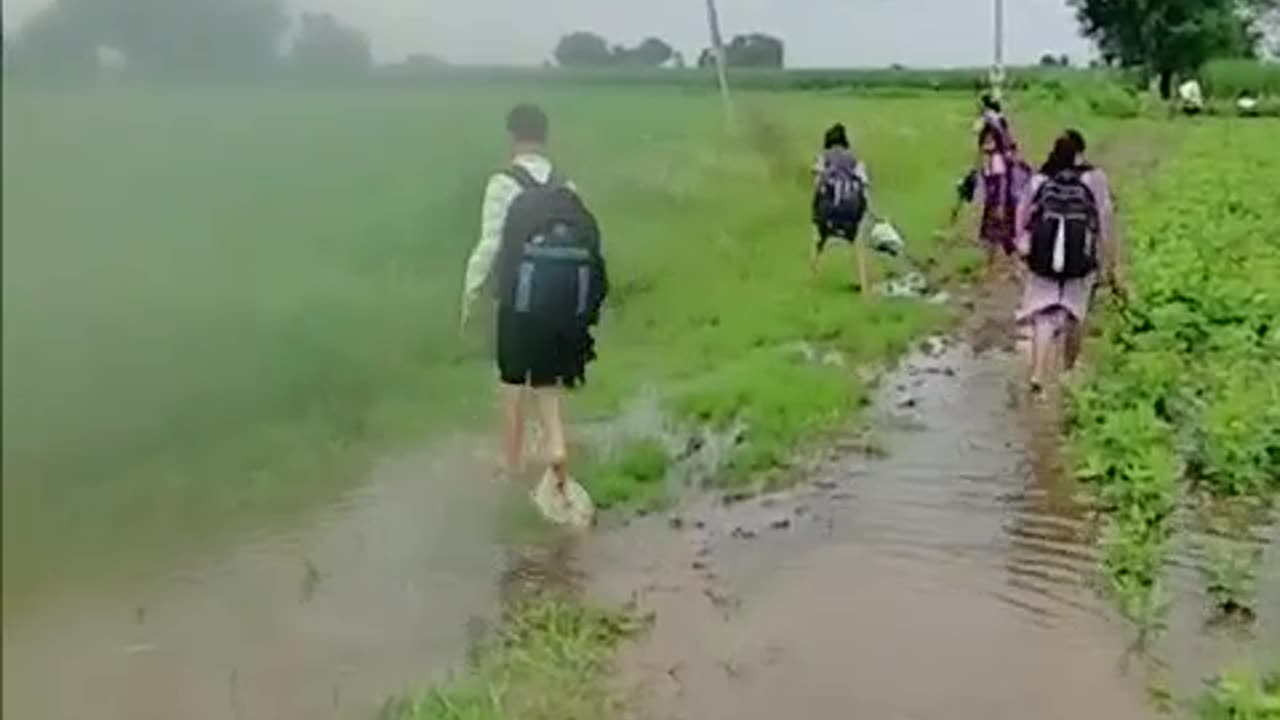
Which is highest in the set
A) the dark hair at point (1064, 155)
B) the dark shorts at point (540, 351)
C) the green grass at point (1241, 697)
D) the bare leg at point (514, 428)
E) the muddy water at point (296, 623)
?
the dark hair at point (1064, 155)

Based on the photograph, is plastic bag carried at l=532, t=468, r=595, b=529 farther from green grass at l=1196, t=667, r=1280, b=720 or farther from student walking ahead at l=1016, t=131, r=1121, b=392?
student walking ahead at l=1016, t=131, r=1121, b=392

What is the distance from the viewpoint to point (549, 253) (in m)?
7.37

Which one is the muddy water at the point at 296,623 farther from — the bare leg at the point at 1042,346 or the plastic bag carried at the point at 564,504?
the bare leg at the point at 1042,346

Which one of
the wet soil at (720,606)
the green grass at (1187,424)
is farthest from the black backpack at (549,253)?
the green grass at (1187,424)

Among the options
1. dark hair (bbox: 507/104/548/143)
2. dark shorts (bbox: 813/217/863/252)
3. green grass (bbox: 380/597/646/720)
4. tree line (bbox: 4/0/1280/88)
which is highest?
tree line (bbox: 4/0/1280/88)

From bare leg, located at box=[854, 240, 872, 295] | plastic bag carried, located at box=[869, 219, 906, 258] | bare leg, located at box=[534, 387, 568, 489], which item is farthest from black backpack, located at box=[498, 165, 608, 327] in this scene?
plastic bag carried, located at box=[869, 219, 906, 258]

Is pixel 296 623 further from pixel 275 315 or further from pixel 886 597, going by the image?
pixel 886 597

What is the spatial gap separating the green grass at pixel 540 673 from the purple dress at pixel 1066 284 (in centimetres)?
450

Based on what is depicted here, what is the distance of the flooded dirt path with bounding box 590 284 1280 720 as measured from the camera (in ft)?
19.2

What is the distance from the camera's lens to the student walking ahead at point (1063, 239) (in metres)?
10.2

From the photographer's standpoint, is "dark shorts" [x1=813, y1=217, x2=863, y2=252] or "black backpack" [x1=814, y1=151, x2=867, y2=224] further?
"dark shorts" [x1=813, y1=217, x2=863, y2=252]

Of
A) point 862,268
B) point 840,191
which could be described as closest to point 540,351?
point 840,191

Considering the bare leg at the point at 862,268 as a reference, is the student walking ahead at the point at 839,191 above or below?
above

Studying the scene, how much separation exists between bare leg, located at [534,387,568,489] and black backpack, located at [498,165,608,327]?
0.50 meters
